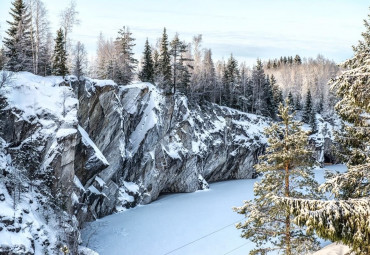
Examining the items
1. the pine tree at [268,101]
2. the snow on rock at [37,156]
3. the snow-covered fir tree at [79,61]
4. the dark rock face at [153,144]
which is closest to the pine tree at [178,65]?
the dark rock face at [153,144]

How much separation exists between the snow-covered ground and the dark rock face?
2.52m

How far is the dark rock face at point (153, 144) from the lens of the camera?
25000mm

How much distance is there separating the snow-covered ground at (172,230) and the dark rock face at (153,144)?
99.4 inches

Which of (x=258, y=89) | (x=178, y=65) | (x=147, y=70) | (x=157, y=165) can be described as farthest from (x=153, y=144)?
(x=258, y=89)

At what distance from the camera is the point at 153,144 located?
1287 inches

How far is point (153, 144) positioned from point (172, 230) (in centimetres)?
1231

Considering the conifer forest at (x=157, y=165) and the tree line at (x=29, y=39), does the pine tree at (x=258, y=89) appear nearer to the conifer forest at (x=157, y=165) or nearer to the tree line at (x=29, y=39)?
the conifer forest at (x=157, y=165)

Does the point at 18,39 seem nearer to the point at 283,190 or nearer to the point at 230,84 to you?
the point at 283,190

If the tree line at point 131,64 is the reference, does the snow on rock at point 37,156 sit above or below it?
below

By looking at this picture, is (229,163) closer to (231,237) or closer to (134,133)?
(134,133)

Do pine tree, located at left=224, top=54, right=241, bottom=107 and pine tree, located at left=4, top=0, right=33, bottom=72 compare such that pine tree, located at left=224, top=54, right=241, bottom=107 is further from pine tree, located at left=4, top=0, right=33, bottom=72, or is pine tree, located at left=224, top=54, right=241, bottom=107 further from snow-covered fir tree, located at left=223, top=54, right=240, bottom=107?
pine tree, located at left=4, top=0, right=33, bottom=72

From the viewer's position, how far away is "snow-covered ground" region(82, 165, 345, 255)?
1880 cm

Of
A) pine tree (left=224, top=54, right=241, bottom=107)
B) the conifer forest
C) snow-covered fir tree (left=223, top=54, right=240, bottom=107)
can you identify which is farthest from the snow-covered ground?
pine tree (left=224, top=54, right=241, bottom=107)

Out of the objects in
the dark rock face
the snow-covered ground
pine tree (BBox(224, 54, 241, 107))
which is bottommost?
the snow-covered ground
